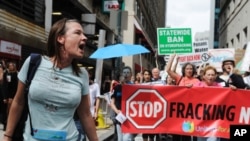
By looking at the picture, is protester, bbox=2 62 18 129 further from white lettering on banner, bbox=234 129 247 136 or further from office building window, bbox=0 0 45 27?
white lettering on banner, bbox=234 129 247 136

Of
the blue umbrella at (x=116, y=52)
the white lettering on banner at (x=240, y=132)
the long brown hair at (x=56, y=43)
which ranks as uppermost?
the blue umbrella at (x=116, y=52)

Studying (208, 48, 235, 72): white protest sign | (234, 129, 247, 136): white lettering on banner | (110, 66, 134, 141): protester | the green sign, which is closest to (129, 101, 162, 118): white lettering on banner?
(110, 66, 134, 141): protester

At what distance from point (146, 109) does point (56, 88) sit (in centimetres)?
577

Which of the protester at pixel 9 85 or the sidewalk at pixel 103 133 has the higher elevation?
the protester at pixel 9 85

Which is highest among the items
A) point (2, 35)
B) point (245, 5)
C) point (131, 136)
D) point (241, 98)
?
point (245, 5)

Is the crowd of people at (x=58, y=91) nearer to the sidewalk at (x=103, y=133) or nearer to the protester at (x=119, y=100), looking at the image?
the protester at (x=119, y=100)

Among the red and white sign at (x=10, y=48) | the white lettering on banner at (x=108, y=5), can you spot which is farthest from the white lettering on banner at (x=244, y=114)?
the white lettering on banner at (x=108, y=5)

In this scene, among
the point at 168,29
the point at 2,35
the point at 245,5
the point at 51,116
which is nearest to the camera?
the point at 51,116

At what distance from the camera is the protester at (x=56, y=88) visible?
3252 mm

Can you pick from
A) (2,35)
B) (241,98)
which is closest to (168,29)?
(2,35)

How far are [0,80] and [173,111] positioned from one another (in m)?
4.16

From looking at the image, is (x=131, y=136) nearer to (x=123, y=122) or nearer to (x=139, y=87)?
(x=123, y=122)

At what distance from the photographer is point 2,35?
611 inches

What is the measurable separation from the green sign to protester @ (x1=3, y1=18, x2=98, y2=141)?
428 inches
